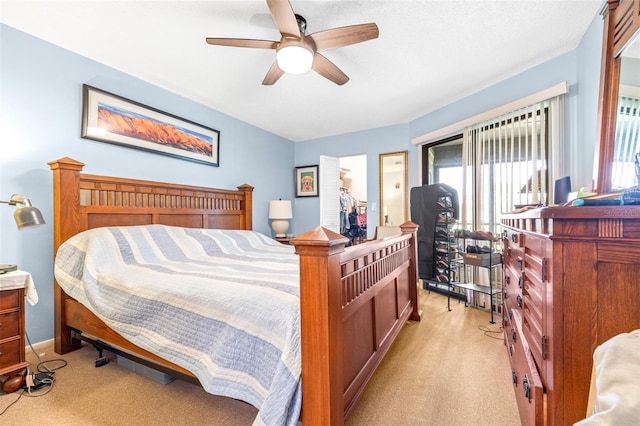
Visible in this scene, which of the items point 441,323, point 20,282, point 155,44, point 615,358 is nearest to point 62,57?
point 155,44

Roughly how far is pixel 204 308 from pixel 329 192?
141 inches

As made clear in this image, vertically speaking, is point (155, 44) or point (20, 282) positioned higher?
point (155, 44)

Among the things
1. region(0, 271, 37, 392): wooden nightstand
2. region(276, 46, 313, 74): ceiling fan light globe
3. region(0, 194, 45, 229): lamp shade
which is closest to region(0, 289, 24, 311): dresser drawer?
region(0, 271, 37, 392): wooden nightstand

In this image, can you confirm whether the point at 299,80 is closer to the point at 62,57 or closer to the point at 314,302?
the point at 62,57

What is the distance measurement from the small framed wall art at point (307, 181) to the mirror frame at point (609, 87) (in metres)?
3.75

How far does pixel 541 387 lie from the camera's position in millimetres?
890

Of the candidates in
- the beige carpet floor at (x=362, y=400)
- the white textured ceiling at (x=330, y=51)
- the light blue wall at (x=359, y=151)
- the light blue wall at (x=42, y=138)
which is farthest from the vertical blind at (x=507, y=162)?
the light blue wall at (x=42, y=138)

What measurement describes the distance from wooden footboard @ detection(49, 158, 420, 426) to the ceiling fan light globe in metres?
1.34

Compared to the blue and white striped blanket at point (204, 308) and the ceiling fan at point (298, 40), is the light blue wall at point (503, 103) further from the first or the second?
the blue and white striped blanket at point (204, 308)

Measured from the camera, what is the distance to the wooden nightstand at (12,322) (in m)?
1.59

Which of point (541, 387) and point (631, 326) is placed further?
point (541, 387)

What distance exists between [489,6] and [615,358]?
223 centimetres

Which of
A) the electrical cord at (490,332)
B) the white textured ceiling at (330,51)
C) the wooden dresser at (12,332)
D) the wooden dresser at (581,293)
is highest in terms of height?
the white textured ceiling at (330,51)

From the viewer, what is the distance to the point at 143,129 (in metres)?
2.79
